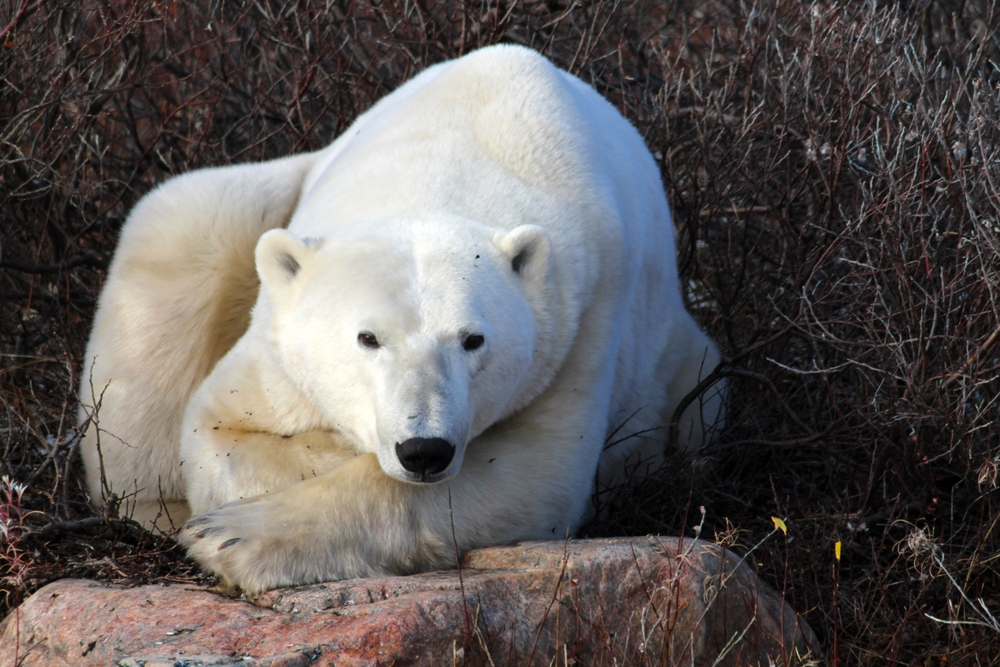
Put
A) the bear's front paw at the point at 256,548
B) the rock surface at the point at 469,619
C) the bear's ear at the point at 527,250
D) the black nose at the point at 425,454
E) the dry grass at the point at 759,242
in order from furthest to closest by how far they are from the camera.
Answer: the dry grass at the point at 759,242 → the bear's ear at the point at 527,250 → the bear's front paw at the point at 256,548 → the black nose at the point at 425,454 → the rock surface at the point at 469,619

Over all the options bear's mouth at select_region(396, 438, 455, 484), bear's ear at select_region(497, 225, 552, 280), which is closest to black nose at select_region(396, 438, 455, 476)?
bear's mouth at select_region(396, 438, 455, 484)

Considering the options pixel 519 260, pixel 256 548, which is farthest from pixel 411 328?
pixel 256 548

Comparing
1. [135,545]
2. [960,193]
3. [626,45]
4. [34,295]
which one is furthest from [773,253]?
[34,295]

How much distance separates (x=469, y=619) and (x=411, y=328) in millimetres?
655

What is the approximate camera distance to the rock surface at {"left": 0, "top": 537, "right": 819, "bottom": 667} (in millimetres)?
2189

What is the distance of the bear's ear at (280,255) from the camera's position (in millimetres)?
2750

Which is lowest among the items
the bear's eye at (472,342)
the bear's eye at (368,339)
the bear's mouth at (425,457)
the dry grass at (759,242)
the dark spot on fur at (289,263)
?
the dry grass at (759,242)

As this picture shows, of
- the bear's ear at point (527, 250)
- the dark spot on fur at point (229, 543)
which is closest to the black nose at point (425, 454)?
the dark spot on fur at point (229, 543)

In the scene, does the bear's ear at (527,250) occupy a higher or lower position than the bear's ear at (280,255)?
lower

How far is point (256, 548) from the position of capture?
8.29 ft

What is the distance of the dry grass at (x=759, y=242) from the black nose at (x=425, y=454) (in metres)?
0.69

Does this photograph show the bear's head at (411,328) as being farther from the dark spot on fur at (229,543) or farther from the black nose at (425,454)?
the dark spot on fur at (229,543)

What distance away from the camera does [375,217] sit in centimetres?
288

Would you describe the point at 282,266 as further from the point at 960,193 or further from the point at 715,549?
the point at 960,193
